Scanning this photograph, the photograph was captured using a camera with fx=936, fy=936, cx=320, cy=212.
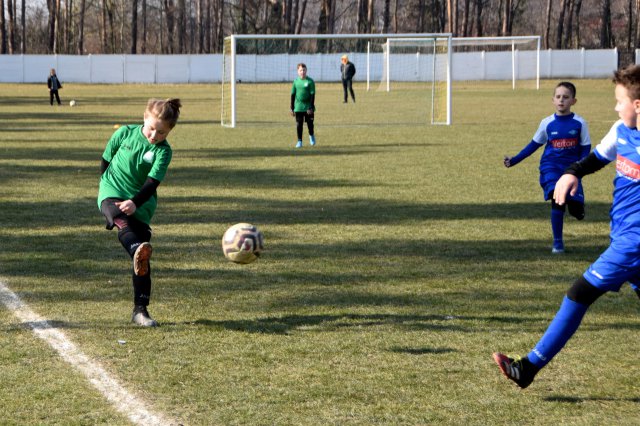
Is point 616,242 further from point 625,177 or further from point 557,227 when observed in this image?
point 557,227

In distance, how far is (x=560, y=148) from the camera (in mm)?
9250

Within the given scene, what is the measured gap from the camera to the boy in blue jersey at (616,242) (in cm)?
482

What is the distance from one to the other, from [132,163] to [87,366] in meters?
1.64

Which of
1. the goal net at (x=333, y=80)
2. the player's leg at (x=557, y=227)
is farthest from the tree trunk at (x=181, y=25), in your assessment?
the player's leg at (x=557, y=227)

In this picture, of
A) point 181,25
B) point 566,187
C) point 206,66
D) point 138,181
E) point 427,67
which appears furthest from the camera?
point 181,25

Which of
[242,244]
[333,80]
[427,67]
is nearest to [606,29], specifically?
[333,80]

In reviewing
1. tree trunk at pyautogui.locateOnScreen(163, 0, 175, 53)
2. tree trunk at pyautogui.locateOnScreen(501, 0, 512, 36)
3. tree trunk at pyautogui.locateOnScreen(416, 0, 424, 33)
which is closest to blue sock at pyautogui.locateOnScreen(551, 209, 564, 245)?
tree trunk at pyautogui.locateOnScreen(501, 0, 512, 36)

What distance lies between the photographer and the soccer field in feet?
15.9

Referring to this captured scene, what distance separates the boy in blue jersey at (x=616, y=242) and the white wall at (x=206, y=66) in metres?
49.2

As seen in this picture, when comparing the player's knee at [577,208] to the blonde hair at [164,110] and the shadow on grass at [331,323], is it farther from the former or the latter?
the blonde hair at [164,110]

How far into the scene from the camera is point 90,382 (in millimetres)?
5102

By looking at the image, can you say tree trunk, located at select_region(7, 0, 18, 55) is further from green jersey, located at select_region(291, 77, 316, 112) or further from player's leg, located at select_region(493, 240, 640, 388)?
player's leg, located at select_region(493, 240, 640, 388)

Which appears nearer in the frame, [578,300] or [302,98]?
[578,300]

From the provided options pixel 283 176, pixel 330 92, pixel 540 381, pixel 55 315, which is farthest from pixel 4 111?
pixel 540 381
